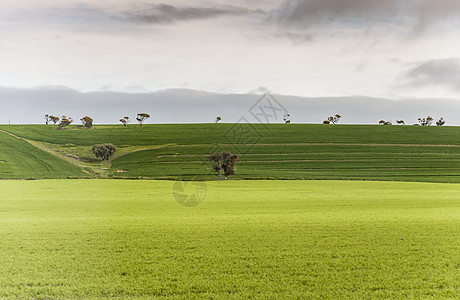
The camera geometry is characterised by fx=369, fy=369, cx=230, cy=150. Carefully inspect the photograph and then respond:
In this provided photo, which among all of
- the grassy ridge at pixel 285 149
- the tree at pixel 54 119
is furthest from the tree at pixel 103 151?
the tree at pixel 54 119

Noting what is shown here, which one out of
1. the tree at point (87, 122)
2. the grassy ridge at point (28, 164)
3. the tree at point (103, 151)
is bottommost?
the grassy ridge at point (28, 164)

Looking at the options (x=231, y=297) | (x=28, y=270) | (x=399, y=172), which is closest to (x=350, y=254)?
(x=231, y=297)

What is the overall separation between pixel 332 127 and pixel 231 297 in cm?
11462

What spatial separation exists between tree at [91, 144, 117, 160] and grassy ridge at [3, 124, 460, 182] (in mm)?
2843

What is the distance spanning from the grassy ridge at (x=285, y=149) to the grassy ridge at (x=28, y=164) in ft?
25.1

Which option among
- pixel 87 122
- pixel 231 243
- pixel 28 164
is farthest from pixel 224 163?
pixel 87 122

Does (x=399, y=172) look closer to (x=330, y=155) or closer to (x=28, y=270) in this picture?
(x=330, y=155)

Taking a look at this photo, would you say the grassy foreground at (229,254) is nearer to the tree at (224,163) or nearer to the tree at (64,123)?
the tree at (224,163)

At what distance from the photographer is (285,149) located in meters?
88.9

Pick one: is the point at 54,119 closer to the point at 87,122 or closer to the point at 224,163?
the point at 87,122

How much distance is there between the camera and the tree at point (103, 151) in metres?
79.6

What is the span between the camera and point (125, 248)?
15875 mm

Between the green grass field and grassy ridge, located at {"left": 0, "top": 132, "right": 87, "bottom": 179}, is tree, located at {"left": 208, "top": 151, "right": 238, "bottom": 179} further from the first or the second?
grassy ridge, located at {"left": 0, "top": 132, "right": 87, "bottom": 179}

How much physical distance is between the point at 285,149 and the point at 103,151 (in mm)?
41762
